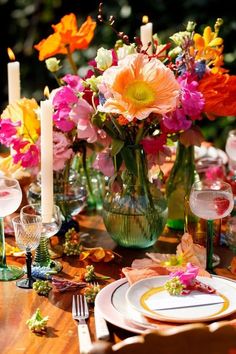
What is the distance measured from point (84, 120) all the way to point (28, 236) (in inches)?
12.9

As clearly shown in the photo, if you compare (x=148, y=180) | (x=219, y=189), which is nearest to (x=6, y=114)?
(x=148, y=180)

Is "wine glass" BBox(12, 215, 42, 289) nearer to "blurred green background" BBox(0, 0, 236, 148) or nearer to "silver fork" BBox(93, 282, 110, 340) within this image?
"silver fork" BBox(93, 282, 110, 340)

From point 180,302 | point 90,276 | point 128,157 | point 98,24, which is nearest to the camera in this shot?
point 180,302

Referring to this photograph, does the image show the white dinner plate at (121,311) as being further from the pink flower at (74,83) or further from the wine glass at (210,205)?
the pink flower at (74,83)

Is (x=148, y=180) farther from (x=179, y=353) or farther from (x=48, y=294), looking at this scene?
(x=179, y=353)

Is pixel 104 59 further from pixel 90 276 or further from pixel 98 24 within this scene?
pixel 98 24

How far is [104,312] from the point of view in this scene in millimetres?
1655

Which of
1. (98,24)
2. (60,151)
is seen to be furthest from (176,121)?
(98,24)

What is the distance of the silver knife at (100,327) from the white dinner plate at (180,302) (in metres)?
0.07

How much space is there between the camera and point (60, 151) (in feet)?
6.91

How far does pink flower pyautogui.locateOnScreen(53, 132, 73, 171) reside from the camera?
6.91 feet

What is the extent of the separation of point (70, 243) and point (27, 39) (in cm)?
266

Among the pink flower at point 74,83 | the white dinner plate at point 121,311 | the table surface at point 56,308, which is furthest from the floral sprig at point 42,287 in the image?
the pink flower at point 74,83

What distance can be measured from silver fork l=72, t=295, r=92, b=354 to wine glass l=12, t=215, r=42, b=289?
0.14 m
